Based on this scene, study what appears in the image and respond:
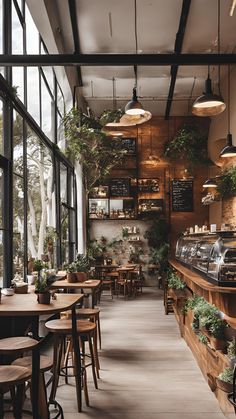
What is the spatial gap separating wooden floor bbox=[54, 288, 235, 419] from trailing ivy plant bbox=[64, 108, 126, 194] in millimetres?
4183

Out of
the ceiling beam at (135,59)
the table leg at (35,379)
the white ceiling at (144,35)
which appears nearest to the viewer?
the table leg at (35,379)

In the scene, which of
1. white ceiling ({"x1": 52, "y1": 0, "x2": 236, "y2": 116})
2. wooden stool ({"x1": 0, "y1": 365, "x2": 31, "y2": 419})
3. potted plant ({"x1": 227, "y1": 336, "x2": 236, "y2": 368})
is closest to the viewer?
wooden stool ({"x1": 0, "y1": 365, "x2": 31, "y2": 419})

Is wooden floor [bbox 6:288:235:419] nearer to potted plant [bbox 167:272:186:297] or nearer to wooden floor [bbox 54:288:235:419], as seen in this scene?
wooden floor [bbox 54:288:235:419]

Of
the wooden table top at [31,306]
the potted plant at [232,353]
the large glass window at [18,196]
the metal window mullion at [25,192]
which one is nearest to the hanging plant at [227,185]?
the metal window mullion at [25,192]

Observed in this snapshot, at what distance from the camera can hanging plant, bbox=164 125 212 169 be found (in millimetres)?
12000

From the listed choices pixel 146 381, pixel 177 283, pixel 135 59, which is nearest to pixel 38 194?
pixel 177 283

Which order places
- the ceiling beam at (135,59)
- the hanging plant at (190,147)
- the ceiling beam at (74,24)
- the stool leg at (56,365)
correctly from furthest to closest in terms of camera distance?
the hanging plant at (190,147) → the ceiling beam at (74,24) → the ceiling beam at (135,59) → the stool leg at (56,365)

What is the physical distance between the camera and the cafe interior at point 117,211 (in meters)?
3.62

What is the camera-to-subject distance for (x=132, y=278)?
11.2m

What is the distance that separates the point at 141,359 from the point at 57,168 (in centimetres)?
444

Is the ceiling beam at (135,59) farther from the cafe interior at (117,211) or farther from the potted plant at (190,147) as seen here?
the potted plant at (190,147)

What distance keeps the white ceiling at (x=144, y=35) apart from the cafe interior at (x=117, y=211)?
0.04 metres

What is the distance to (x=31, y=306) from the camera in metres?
2.98

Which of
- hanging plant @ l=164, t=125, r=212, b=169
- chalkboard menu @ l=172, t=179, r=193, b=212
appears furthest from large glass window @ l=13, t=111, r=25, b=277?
chalkboard menu @ l=172, t=179, r=193, b=212
